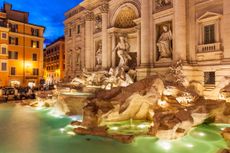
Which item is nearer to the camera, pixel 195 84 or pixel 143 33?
pixel 195 84

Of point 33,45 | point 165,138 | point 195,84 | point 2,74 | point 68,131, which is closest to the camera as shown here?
point 165,138

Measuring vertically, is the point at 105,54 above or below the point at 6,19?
below

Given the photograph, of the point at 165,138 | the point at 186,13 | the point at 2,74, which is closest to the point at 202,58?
the point at 186,13

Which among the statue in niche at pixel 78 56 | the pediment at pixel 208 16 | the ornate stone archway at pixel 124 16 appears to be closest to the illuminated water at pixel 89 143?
the pediment at pixel 208 16

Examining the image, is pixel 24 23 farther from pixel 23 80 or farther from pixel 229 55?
pixel 229 55

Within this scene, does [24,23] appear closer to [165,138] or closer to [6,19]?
[6,19]

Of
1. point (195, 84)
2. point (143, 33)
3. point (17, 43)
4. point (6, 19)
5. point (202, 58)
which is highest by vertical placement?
point (6, 19)

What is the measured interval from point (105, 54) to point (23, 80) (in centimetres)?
1699

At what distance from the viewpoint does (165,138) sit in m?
7.08

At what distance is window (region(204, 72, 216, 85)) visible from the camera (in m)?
12.3

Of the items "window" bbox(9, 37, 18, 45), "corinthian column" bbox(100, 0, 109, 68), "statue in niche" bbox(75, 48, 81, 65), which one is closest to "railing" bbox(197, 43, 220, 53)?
"corinthian column" bbox(100, 0, 109, 68)

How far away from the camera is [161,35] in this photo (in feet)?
48.4

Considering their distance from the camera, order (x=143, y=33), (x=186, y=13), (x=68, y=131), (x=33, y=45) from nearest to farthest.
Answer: (x=68, y=131) → (x=186, y=13) → (x=143, y=33) → (x=33, y=45)

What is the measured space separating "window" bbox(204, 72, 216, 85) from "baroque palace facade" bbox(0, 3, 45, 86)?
25.5m
